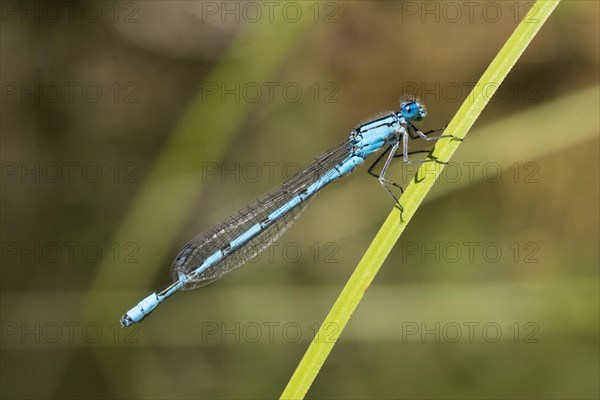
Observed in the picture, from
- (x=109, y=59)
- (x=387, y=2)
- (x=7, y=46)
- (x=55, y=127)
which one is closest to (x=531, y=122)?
(x=387, y=2)

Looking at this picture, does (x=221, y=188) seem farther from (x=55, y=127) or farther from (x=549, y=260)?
(x=549, y=260)

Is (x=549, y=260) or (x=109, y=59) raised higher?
(x=109, y=59)
